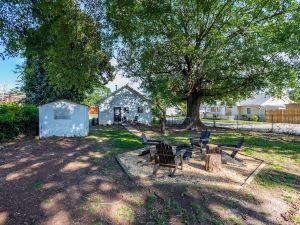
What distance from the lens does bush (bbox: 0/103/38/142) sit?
12.8m

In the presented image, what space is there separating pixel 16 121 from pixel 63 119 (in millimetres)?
2524

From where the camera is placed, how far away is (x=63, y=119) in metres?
14.7

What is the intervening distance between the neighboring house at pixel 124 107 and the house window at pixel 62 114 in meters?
11.1

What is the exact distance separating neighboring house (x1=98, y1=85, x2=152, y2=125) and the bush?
35.3ft

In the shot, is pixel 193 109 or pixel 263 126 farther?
pixel 263 126

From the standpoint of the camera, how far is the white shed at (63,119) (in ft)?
47.0

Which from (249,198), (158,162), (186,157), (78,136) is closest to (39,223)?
(158,162)

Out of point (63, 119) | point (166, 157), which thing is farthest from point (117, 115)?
point (166, 157)

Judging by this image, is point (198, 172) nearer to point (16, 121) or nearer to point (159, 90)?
point (16, 121)

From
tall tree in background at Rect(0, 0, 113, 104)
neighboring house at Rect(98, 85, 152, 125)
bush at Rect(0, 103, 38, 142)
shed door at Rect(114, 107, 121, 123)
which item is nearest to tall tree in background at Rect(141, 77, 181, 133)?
tall tree in background at Rect(0, 0, 113, 104)

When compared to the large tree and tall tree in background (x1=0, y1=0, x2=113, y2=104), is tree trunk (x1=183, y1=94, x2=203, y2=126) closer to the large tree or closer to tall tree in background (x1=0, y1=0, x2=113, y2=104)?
the large tree

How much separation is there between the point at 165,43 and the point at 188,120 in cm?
742

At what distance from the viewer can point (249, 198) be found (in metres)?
5.34

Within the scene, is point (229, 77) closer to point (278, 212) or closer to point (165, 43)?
point (165, 43)
